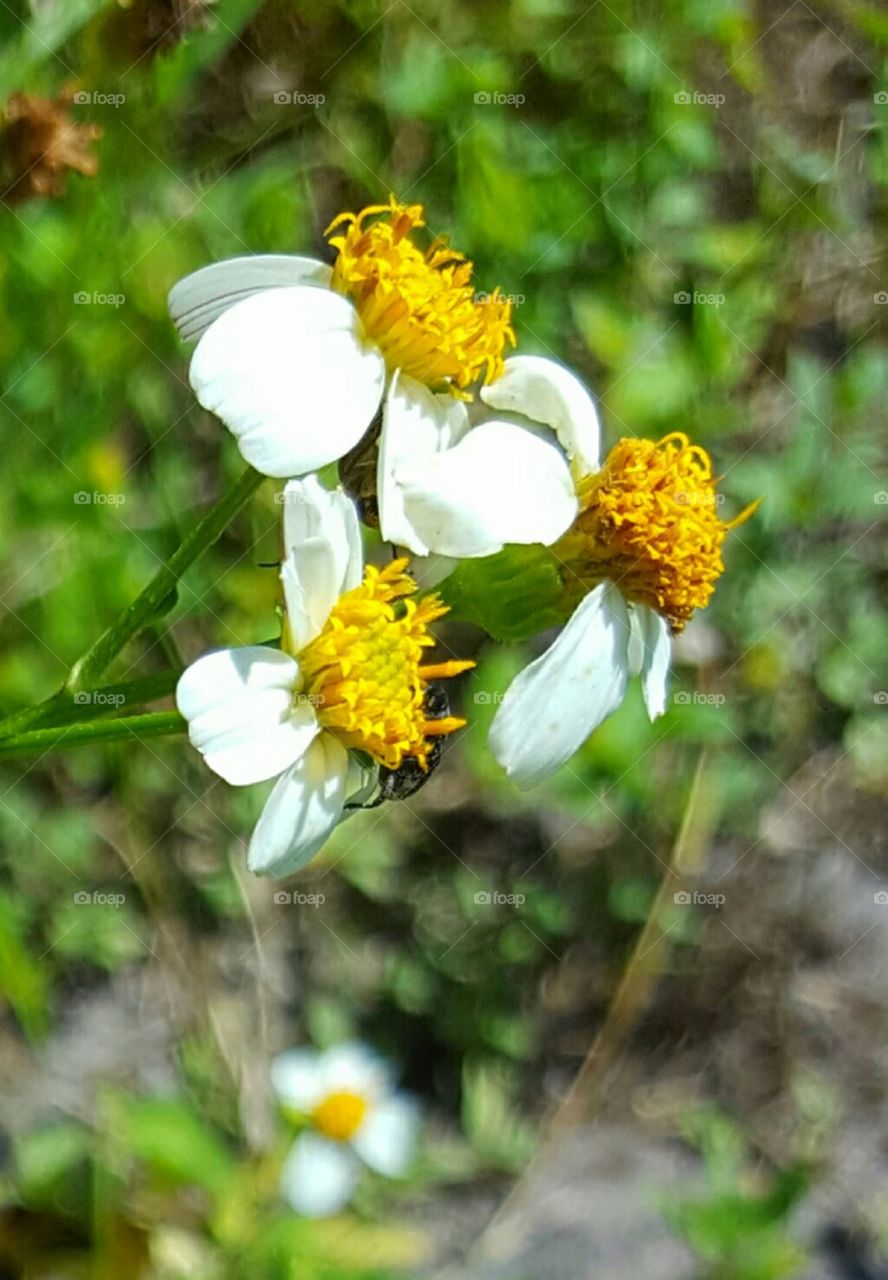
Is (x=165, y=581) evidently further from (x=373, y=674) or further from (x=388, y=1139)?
(x=388, y=1139)

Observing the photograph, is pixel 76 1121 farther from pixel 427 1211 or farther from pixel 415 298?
pixel 415 298

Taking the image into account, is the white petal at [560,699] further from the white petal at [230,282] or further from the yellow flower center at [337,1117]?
the yellow flower center at [337,1117]

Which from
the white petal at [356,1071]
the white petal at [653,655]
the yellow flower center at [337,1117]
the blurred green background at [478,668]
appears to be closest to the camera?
the white petal at [653,655]

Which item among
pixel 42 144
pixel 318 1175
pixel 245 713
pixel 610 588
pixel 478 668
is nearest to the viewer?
pixel 245 713

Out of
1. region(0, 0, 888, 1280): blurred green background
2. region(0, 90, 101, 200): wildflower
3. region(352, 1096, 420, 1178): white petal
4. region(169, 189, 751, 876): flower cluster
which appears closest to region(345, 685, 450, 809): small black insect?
region(169, 189, 751, 876): flower cluster

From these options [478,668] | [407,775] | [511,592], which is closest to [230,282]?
[511,592]

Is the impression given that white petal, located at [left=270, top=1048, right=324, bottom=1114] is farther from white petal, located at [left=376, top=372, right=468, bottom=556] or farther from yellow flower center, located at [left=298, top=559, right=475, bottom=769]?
white petal, located at [left=376, top=372, right=468, bottom=556]

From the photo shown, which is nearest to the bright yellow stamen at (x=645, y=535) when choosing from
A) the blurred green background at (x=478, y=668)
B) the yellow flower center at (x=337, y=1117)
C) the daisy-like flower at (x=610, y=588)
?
the daisy-like flower at (x=610, y=588)

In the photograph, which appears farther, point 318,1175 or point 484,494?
point 318,1175
